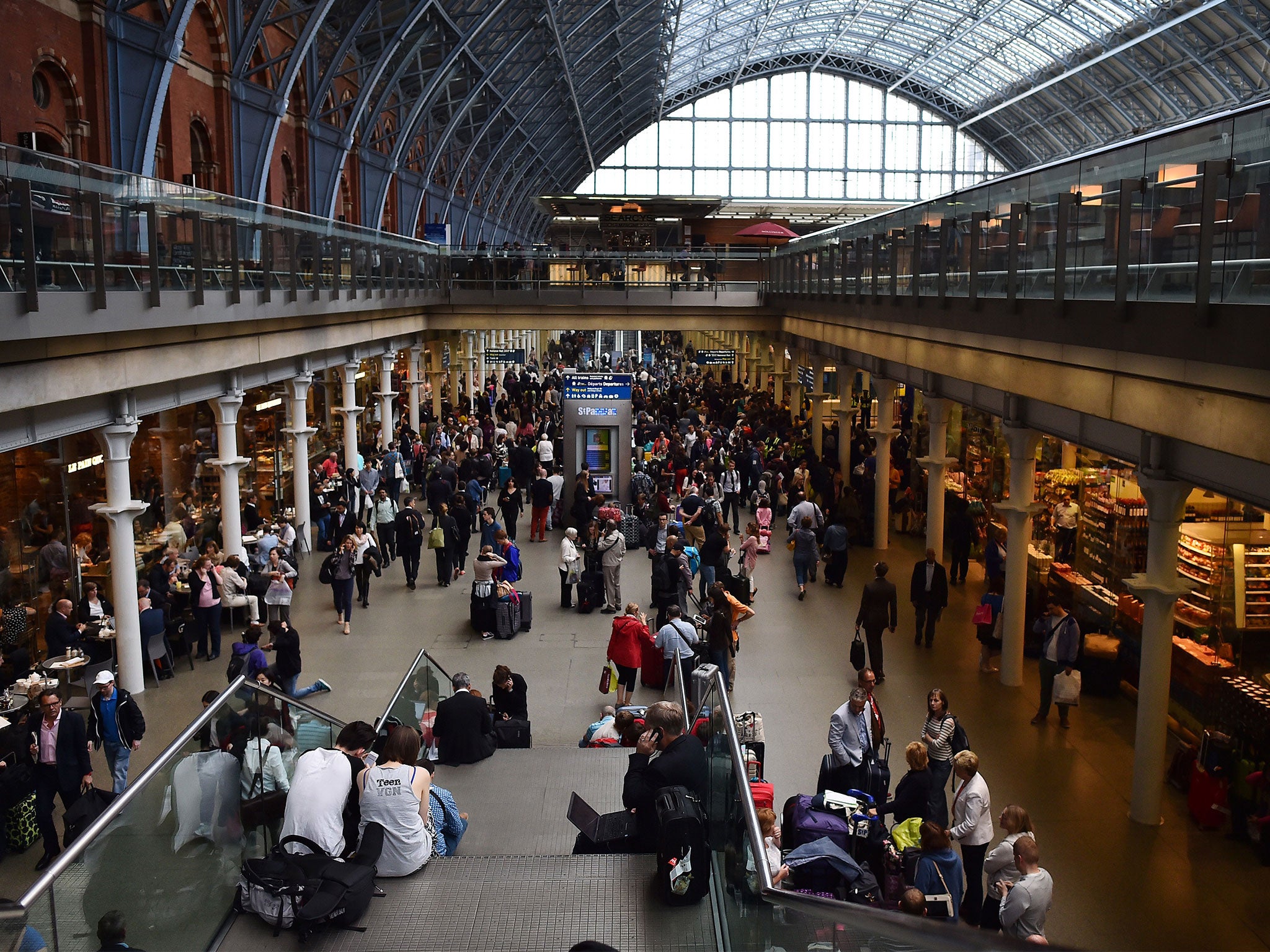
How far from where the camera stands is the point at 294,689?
12.5m

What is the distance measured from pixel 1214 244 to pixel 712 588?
6830 millimetres

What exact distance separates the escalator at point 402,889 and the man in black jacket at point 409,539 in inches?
420

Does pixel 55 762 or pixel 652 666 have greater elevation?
pixel 55 762

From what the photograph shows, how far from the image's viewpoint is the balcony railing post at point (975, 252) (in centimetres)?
1259

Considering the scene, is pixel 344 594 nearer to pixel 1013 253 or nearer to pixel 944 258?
pixel 944 258

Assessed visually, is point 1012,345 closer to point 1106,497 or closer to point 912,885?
point 1106,497

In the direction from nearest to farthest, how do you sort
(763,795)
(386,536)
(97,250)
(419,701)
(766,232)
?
1. (763,795)
2. (97,250)
3. (419,701)
4. (386,536)
5. (766,232)

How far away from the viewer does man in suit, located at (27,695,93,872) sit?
29.8 ft

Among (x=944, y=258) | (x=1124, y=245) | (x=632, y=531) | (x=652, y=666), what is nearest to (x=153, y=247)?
(x=652, y=666)

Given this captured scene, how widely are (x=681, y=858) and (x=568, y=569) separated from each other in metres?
11.4

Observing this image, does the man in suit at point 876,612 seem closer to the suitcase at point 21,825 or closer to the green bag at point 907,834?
the green bag at point 907,834

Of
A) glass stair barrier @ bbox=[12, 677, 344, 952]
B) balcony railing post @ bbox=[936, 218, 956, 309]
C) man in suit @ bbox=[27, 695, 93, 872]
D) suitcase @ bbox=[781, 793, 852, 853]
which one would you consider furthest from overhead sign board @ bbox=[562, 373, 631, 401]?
glass stair barrier @ bbox=[12, 677, 344, 952]

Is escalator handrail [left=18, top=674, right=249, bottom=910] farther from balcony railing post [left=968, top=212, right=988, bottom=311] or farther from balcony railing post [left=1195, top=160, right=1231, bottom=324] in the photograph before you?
balcony railing post [left=968, top=212, right=988, bottom=311]

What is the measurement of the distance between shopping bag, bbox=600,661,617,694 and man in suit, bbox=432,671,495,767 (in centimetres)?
324
